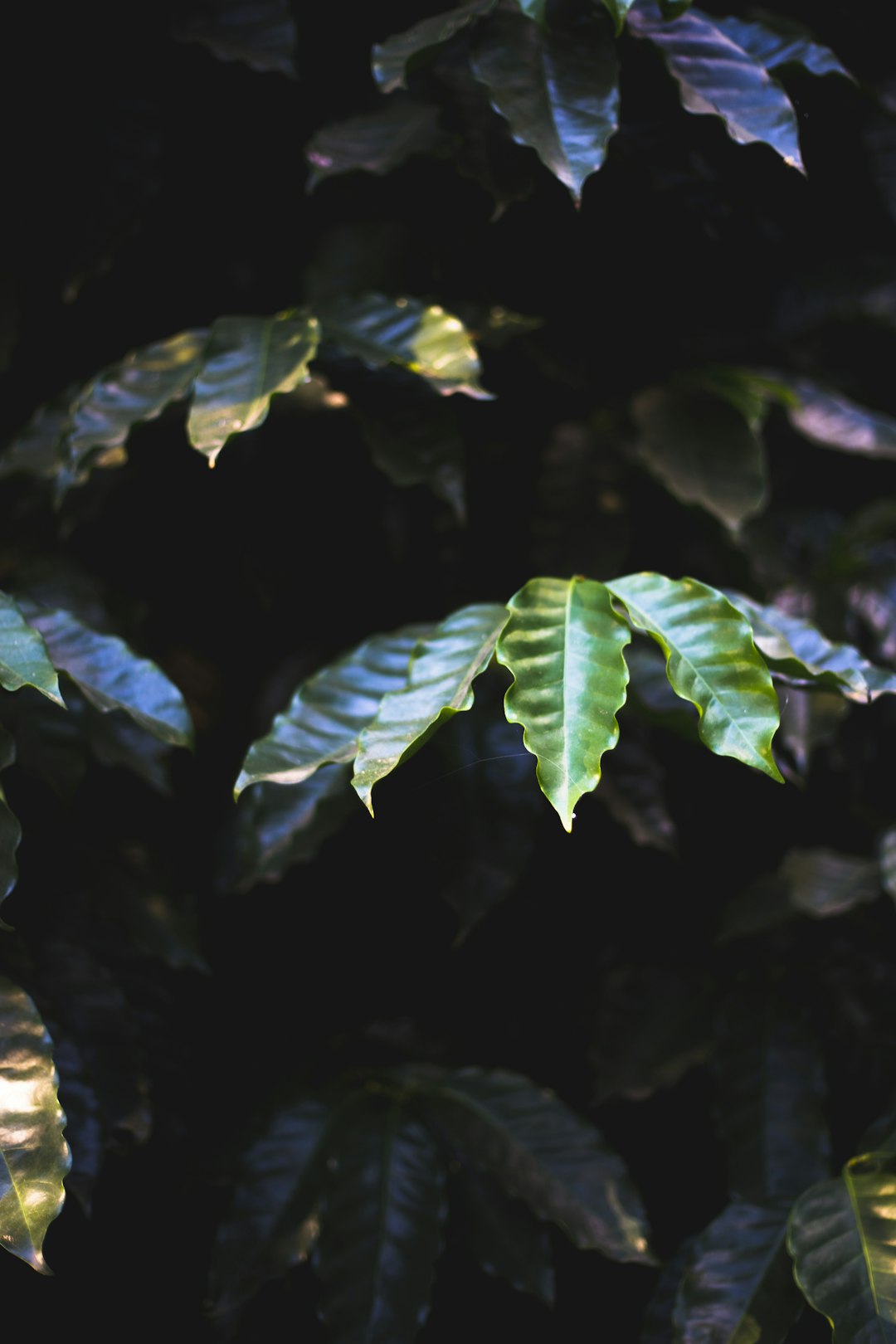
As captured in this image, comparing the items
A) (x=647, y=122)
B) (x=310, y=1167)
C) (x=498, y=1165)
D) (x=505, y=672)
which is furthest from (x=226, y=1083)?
(x=647, y=122)

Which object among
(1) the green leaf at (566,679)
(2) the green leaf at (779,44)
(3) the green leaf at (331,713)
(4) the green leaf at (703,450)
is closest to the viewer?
(1) the green leaf at (566,679)

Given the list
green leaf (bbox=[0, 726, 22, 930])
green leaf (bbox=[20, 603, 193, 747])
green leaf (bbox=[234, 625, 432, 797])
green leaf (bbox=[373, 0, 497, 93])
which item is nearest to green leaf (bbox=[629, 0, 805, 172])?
green leaf (bbox=[373, 0, 497, 93])

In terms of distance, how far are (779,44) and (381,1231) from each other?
113 centimetres

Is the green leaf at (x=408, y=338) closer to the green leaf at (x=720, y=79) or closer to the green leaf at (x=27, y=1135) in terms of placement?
the green leaf at (x=720, y=79)

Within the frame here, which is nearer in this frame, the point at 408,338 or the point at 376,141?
the point at 408,338

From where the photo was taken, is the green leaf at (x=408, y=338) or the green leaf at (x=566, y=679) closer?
the green leaf at (x=566, y=679)

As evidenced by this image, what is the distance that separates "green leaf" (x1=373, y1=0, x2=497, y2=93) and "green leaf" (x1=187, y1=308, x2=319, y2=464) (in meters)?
0.21

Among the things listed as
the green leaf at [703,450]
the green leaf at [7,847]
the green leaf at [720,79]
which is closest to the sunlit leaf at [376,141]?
the green leaf at [720,79]

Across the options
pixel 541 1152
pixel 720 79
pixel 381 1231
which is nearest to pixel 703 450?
pixel 720 79

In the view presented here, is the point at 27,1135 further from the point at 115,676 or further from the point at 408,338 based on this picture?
the point at 408,338

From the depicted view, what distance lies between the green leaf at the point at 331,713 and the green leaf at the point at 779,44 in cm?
63

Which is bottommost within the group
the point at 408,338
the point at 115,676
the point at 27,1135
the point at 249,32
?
the point at 27,1135

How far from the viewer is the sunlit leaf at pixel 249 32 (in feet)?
3.46

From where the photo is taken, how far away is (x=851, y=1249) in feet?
2.51
